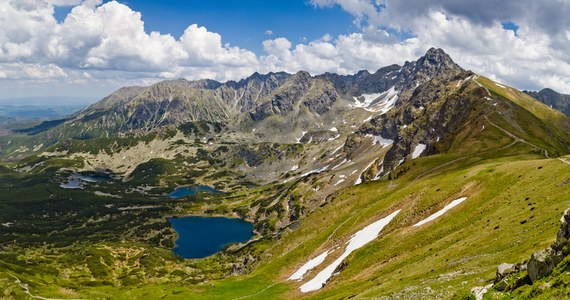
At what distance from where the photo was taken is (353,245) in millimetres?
103125

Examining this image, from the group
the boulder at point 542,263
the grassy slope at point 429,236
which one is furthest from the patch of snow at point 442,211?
the boulder at point 542,263

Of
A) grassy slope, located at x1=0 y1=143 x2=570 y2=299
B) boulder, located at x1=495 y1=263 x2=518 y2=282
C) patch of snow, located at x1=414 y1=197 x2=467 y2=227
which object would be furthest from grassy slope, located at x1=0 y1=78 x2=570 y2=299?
boulder, located at x1=495 y1=263 x2=518 y2=282

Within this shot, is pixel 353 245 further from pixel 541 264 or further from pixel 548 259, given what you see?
pixel 548 259

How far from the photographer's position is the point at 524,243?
46844mm

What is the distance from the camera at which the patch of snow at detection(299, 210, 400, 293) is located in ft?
298

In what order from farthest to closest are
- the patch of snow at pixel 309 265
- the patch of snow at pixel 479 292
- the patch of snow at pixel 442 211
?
the patch of snow at pixel 309 265 < the patch of snow at pixel 442 211 < the patch of snow at pixel 479 292

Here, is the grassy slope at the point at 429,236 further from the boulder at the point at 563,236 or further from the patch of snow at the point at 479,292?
the boulder at the point at 563,236

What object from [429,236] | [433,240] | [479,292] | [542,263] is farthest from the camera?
[429,236]

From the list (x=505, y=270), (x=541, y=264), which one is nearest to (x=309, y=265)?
(x=505, y=270)

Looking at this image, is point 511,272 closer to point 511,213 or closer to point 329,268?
point 511,213

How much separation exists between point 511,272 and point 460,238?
37.2 meters

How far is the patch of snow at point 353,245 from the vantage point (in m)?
90.8

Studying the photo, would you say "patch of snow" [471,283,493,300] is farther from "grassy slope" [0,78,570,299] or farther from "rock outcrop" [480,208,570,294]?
"grassy slope" [0,78,570,299]

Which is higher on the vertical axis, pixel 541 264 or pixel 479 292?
pixel 541 264
